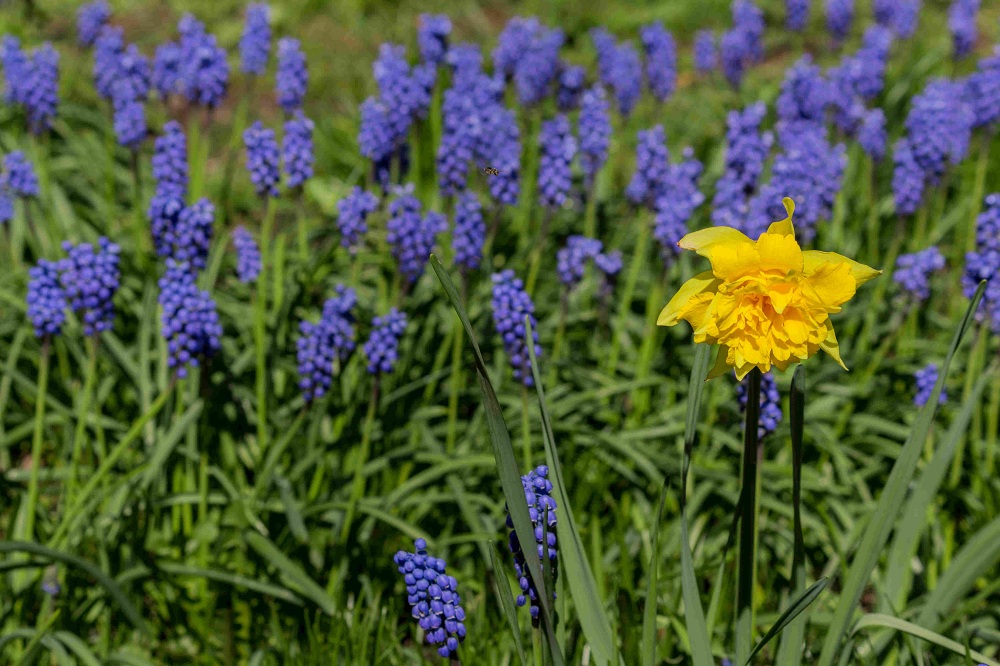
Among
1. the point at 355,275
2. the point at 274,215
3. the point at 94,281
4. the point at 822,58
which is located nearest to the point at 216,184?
the point at 274,215

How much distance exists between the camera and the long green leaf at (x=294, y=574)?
3.40 m

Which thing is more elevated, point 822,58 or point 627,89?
point 822,58

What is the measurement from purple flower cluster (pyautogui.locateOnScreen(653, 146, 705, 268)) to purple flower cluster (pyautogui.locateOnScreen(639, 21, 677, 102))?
182 centimetres

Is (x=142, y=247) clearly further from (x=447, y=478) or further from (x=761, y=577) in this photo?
(x=761, y=577)

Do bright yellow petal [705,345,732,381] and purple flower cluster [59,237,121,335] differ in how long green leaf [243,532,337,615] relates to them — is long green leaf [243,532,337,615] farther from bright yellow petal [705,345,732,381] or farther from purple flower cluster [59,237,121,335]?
bright yellow petal [705,345,732,381]

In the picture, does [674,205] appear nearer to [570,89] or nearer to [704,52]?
[570,89]

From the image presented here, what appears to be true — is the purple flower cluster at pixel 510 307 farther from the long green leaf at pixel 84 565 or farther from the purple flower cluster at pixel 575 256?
the long green leaf at pixel 84 565

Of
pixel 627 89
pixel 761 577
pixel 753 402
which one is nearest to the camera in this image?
pixel 753 402

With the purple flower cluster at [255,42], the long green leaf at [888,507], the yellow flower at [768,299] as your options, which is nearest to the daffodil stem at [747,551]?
the long green leaf at [888,507]

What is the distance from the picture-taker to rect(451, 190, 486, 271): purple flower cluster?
405 centimetres

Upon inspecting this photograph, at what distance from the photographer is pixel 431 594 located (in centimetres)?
231

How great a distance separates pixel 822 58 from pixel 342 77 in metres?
4.27

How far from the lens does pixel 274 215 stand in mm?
5523

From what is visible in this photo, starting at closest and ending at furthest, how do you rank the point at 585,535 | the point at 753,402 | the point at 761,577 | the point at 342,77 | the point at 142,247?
the point at 753,402
the point at 585,535
the point at 761,577
the point at 142,247
the point at 342,77
